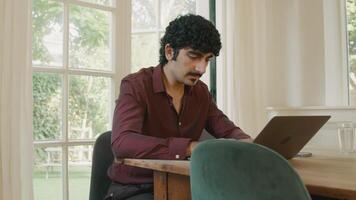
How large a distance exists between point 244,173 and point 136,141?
59cm

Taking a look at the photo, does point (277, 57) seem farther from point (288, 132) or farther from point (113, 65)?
point (288, 132)

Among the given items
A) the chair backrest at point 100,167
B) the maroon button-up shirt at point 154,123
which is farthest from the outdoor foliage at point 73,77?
the maroon button-up shirt at point 154,123

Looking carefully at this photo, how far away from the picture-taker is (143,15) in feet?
8.90

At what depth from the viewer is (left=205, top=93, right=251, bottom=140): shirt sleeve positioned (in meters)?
1.78

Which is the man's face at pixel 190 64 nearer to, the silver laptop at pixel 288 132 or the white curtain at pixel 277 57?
the silver laptop at pixel 288 132

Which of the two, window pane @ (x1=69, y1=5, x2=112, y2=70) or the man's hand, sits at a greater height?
window pane @ (x1=69, y1=5, x2=112, y2=70)

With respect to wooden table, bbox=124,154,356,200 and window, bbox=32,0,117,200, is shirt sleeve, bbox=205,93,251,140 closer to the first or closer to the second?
wooden table, bbox=124,154,356,200

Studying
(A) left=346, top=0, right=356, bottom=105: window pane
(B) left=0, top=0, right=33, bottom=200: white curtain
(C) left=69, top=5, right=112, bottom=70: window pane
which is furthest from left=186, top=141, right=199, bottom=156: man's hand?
(A) left=346, top=0, right=356, bottom=105: window pane

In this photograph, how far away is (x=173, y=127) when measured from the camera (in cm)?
164

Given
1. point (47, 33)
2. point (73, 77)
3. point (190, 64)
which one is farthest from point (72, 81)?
point (190, 64)

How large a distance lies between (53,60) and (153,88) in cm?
75

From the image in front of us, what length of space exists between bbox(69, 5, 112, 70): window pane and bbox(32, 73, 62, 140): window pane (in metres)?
0.16

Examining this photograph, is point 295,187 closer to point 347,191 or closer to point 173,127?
point 347,191

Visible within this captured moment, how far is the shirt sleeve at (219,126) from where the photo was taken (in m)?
1.78
